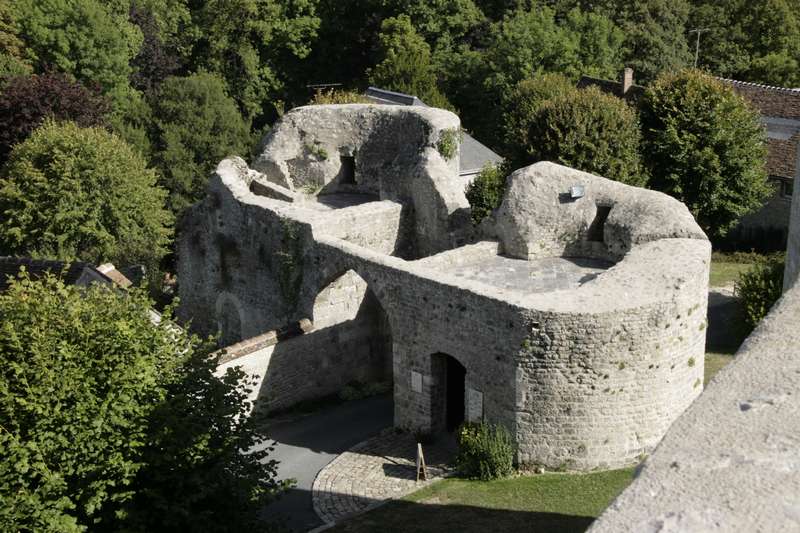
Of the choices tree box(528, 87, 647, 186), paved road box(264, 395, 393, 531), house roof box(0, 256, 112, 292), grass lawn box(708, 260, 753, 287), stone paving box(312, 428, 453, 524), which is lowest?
paved road box(264, 395, 393, 531)

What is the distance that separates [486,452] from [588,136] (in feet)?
44.9

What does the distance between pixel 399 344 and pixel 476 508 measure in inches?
159

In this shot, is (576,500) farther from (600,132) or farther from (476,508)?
(600,132)

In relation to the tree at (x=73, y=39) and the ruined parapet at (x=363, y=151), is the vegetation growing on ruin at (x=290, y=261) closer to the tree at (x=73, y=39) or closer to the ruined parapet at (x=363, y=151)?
the ruined parapet at (x=363, y=151)

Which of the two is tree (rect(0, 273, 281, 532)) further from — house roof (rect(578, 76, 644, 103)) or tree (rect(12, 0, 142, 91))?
tree (rect(12, 0, 142, 91))

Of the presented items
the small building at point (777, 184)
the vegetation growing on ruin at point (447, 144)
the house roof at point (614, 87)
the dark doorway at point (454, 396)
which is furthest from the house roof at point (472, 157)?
the dark doorway at point (454, 396)

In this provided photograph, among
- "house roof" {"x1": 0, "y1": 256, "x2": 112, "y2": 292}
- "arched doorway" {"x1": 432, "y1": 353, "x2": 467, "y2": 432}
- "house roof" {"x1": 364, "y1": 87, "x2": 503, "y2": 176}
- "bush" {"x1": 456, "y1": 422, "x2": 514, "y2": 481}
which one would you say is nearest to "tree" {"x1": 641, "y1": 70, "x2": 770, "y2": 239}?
"house roof" {"x1": 364, "y1": 87, "x2": 503, "y2": 176}

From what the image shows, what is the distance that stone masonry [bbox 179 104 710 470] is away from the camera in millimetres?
17922

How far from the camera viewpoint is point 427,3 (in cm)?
5425

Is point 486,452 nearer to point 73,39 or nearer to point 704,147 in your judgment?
point 704,147

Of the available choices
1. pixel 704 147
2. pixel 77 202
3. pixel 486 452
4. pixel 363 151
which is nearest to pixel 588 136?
pixel 704 147

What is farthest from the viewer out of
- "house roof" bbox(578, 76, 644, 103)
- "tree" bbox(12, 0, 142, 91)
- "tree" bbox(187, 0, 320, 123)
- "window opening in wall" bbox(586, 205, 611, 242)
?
"tree" bbox(187, 0, 320, 123)

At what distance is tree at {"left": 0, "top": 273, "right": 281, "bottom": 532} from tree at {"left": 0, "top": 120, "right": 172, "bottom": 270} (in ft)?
60.3

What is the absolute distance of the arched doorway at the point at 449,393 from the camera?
19906 millimetres
